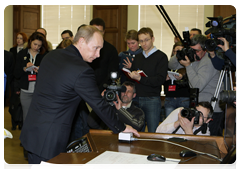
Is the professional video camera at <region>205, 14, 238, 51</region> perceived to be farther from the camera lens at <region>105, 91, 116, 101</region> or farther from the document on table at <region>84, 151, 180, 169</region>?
the document on table at <region>84, 151, 180, 169</region>

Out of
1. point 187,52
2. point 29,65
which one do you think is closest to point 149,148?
point 187,52

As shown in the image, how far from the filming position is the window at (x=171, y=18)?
6.37 m

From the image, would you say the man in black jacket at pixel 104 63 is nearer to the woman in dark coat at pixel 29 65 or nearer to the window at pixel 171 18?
the woman in dark coat at pixel 29 65

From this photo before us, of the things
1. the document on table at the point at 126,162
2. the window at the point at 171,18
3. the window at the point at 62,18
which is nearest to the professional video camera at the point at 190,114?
the document on table at the point at 126,162

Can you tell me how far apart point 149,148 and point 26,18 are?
257 inches

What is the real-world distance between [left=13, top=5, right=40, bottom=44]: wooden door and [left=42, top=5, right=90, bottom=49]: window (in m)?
0.21

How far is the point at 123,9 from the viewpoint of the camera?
21.7ft

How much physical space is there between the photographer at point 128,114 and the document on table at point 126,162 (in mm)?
937

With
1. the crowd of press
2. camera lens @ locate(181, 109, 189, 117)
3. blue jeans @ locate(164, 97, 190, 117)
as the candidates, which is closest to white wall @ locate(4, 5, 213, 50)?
the crowd of press

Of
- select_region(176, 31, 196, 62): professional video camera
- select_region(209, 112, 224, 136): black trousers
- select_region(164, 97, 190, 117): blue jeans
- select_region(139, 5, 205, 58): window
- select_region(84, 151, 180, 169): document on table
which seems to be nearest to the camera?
select_region(84, 151, 180, 169): document on table

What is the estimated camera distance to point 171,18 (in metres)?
6.46

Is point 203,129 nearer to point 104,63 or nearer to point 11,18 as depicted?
point 104,63

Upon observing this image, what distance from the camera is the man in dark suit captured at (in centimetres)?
143
